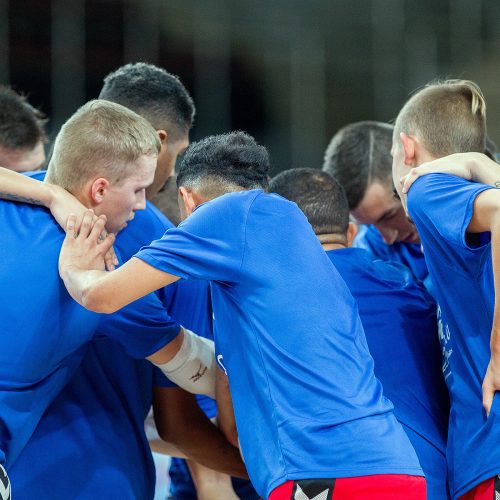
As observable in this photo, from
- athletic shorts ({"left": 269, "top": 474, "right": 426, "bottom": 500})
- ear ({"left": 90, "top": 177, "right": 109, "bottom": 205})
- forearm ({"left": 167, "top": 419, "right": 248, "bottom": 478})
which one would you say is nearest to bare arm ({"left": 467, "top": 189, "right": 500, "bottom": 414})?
athletic shorts ({"left": 269, "top": 474, "right": 426, "bottom": 500})

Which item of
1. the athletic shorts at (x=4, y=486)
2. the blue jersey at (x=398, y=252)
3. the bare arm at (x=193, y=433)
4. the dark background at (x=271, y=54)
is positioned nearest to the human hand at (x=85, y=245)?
the athletic shorts at (x=4, y=486)

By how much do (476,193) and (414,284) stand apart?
72cm

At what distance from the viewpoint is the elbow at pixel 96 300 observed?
223 cm

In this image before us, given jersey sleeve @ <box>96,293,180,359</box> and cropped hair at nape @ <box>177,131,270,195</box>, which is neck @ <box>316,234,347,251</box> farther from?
jersey sleeve @ <box>96,293,180,359</box>

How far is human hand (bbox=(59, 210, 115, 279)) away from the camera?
2361 mm

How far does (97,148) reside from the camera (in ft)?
8.36

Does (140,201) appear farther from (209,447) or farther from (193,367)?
(209,447)

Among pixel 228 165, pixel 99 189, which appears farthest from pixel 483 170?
pixel 99 189

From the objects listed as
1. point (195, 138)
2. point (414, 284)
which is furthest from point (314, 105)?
point (414, 284)

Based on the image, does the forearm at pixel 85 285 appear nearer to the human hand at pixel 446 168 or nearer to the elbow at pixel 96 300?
the elbow at pixel 96 300

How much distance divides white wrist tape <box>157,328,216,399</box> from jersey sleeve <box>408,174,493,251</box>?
76 cm

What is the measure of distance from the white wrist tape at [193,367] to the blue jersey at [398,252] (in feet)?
3.92

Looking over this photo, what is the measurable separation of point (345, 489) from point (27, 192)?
116 cm

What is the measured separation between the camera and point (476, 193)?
2443mm
